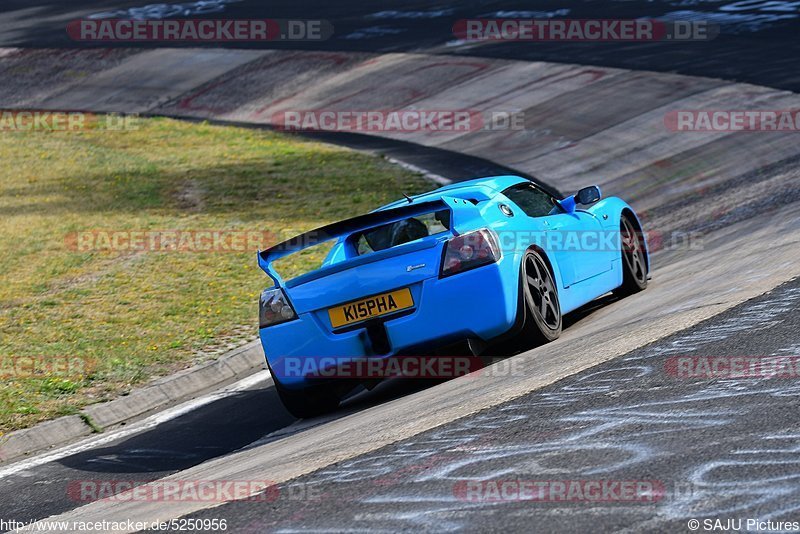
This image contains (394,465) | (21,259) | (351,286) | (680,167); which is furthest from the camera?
(680,167)

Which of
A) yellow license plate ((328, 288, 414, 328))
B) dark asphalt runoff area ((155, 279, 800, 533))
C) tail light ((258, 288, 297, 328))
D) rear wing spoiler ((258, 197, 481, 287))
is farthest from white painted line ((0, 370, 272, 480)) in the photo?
dark asphalt runoff area ((155, 279, 800, 533))

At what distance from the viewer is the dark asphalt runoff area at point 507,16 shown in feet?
73.8

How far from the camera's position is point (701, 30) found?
25.6 m

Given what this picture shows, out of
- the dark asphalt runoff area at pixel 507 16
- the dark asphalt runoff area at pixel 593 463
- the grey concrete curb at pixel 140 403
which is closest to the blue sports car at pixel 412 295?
→ the dark asphalt runoff area at pixel 593 463

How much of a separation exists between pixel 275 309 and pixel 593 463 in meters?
3.46

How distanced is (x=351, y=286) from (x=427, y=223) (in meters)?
1.38

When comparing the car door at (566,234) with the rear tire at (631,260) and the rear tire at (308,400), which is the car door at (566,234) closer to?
the rear tire at (631,260)

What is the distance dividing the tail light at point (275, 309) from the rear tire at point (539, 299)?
4.97ft

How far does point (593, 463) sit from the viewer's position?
213 inches

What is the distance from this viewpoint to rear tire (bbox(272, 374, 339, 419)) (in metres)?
8.47

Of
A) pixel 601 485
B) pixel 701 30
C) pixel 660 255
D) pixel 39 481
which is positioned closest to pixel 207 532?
pixel 601 485

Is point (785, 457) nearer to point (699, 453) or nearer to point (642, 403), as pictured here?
point (699, 453)

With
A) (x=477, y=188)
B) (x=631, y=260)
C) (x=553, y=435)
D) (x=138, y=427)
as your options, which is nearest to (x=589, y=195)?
(x=477, y=188)

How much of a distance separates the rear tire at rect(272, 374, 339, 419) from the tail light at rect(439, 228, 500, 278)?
1192 millimetres
